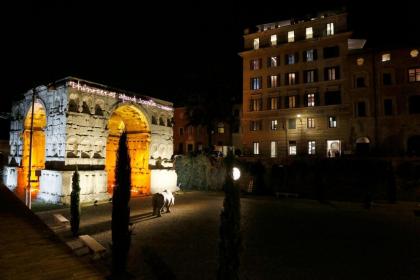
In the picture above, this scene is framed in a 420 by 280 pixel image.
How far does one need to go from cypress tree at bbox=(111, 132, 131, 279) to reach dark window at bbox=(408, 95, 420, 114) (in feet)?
127

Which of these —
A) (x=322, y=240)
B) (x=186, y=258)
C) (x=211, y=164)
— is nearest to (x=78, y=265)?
(x=186, y=258)

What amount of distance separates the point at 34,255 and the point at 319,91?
38.6 meters

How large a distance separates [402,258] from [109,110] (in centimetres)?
2325

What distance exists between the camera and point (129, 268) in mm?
10484

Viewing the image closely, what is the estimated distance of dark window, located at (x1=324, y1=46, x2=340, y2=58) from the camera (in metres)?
40.7

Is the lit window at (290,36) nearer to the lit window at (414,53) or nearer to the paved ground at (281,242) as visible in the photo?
→ the lit window at (414,53)

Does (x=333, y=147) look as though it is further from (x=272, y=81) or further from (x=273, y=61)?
(x=273, y=61)

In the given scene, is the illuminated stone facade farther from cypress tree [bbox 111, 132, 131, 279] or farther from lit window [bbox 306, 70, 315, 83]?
lit window [bbox 306, 70, 315, 83]

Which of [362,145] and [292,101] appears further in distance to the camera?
[292,101]

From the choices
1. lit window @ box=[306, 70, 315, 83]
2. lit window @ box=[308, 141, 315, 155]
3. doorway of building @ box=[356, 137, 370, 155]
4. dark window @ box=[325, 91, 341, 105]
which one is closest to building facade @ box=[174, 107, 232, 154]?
lit window @ box=[308, 141, 315, 155]

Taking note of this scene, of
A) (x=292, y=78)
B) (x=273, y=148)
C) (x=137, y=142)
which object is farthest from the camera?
(x=273, y=148)

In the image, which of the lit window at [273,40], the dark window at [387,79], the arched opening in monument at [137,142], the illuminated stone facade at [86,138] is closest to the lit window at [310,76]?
the lit window at [273,40]

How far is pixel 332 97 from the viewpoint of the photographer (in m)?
41.0

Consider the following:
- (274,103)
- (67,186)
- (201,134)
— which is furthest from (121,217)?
(201,134)
